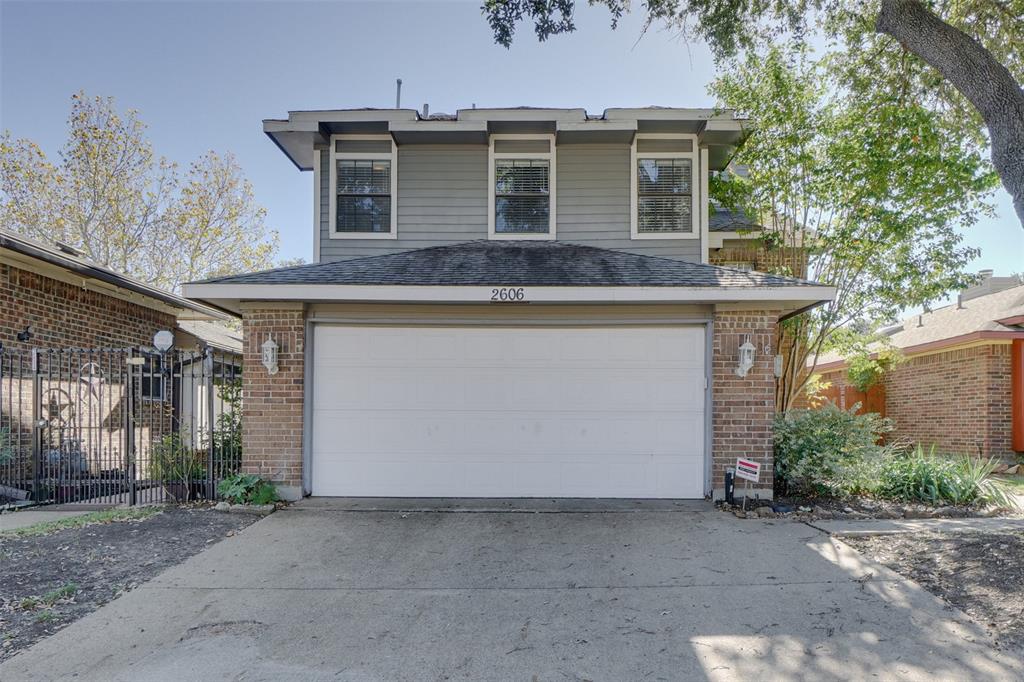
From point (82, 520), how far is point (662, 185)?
27.2 feet

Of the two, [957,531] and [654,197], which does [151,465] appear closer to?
[654,197]

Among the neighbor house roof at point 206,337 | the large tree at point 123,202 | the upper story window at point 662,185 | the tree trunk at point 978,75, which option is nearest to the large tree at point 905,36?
Answer: the tree trunk at point 978,75

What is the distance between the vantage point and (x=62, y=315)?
8.15 m

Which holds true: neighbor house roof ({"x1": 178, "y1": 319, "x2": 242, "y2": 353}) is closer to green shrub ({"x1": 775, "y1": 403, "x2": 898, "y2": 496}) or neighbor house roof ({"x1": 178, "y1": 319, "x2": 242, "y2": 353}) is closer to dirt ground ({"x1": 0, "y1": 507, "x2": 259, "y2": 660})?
dirt ground ({"x1": 0, "y1": 507, "x2": 259, "y2": 660})

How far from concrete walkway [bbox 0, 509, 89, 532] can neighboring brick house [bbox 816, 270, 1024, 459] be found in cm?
1242

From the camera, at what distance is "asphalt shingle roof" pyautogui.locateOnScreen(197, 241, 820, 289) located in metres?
6.43

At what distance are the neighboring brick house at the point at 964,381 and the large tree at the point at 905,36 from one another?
341cm

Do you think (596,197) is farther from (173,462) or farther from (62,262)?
(62,262)

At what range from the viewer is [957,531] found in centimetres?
537

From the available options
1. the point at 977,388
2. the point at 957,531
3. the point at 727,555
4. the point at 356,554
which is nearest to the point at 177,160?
the point at 356,554

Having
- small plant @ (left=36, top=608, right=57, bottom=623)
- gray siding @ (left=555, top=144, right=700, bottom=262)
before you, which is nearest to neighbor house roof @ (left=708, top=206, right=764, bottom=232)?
gray siding @ (left=555, top=144, right=700, bottom=262)

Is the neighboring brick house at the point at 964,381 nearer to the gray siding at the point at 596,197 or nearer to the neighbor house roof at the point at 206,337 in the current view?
the gray siding at the point at 596,197

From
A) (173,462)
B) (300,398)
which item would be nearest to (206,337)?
(173,462)

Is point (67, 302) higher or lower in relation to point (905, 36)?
lower
